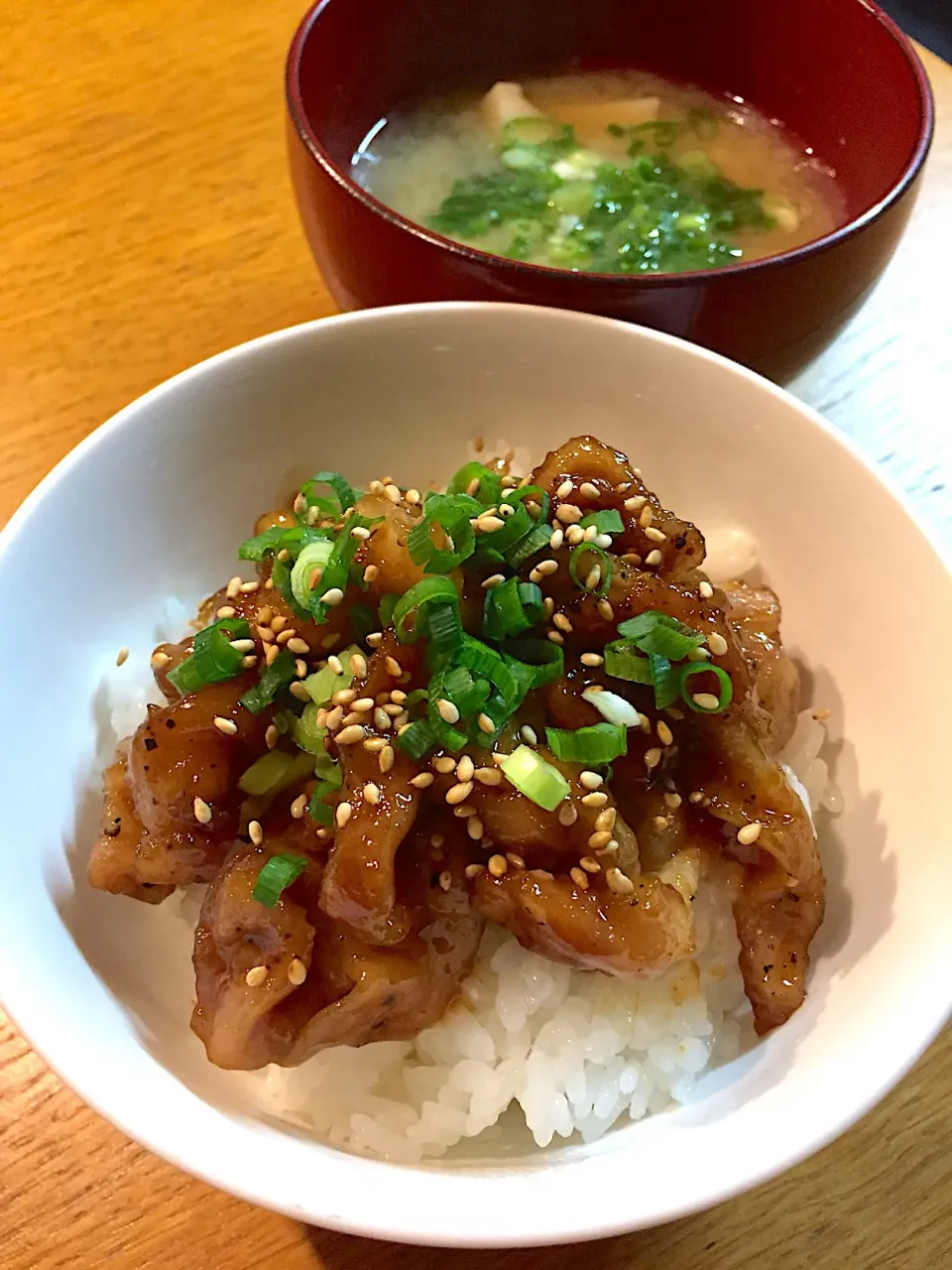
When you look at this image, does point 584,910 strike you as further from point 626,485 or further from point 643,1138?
point 626,485

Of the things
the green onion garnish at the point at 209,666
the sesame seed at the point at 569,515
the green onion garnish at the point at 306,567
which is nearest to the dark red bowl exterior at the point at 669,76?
the sesame seed at the point at 569,515

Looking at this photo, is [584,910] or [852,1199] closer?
[584,910]

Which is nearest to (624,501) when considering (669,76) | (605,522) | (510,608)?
(605,522)

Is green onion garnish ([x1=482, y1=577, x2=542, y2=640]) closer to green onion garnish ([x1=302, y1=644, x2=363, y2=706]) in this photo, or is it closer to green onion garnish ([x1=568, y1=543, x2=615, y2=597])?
green onion garnish ([x1=568, y1=543, x2=615, y2=597])

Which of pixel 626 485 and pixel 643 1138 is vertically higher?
pixel 626 485

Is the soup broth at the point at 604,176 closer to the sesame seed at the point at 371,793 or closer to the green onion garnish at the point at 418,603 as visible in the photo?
the green onion garnish at the point at 418,603

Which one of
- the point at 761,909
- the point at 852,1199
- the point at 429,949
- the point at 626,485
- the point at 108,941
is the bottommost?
the point at 108,941

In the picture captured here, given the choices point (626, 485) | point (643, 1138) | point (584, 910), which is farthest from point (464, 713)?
point (643, 1138)
